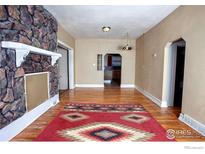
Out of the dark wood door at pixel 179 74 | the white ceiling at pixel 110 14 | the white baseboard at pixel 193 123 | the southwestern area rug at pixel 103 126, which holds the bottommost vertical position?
the southwestern area rug at pixel 103 126

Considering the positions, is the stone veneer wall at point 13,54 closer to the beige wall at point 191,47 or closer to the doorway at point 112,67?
the beige wall at point 191,47

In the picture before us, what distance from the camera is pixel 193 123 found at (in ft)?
10.1

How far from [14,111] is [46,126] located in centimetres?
70

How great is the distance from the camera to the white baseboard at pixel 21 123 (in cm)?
239

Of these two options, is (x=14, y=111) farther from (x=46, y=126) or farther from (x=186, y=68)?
(x=186, y=68)

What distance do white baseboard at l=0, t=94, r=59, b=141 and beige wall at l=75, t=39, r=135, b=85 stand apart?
4.56m

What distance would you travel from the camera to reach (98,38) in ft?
27.7

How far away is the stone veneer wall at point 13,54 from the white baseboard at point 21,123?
0.09 m

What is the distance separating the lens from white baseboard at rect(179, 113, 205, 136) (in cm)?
280

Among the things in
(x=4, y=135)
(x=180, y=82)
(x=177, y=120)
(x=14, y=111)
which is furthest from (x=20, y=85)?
(x=180, y=82)

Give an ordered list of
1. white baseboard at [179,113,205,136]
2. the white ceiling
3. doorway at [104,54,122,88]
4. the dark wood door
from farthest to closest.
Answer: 1. doorway at [104,54,122,88]
2. the dark wood door
3. the white ceiling
4. white baseboard at [179,113,205,136]

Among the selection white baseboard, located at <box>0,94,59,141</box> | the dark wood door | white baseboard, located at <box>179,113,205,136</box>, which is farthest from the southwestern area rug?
the dark wood door

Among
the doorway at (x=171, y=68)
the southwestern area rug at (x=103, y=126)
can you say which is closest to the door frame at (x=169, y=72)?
the doorway at (x=171, y=68)

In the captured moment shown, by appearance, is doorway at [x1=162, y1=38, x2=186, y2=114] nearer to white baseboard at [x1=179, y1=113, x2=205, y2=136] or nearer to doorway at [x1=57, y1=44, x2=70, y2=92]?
white baseboard at [x1=179, y1=113, x2=205, y2=136]
